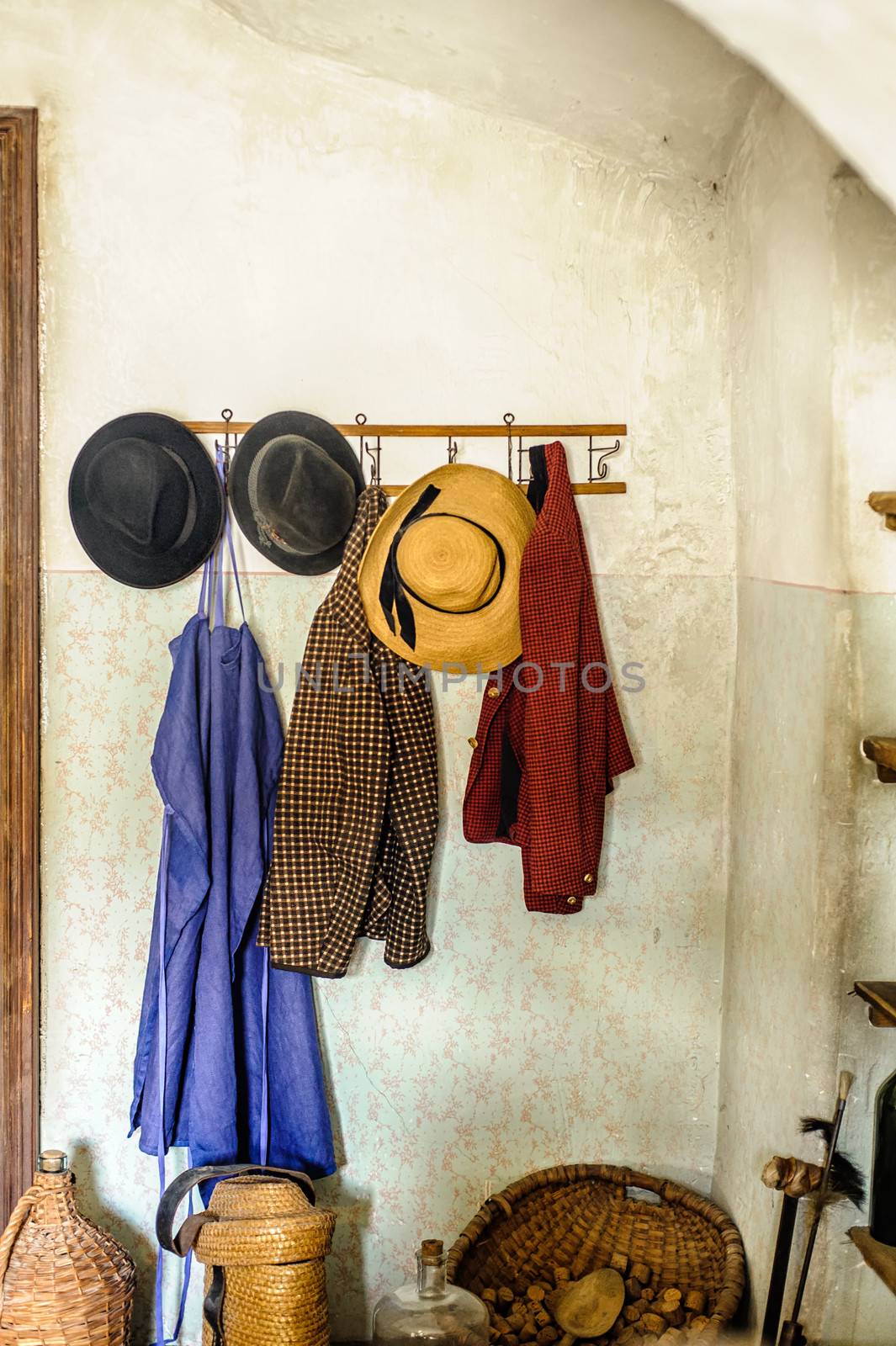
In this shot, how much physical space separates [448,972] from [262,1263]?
0.66 m

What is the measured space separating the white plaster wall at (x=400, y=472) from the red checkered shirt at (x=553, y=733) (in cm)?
11

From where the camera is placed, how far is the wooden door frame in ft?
7.72

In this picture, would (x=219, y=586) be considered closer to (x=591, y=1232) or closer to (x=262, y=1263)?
(x=262, y=1263)

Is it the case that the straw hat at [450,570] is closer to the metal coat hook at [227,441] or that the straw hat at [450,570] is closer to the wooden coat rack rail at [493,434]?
the wooden coat rack rail at [493,434]

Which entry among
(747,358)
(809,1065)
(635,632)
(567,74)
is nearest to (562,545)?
(635,632)

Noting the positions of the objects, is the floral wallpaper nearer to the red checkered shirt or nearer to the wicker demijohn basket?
the red checkered shirt

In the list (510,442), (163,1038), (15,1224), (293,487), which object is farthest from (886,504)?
(15,1224)

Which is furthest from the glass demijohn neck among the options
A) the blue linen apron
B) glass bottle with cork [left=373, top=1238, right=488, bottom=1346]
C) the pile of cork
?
the blue linen apron

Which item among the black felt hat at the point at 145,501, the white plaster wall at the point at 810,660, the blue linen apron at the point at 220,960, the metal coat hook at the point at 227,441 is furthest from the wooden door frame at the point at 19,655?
the white plaster wall at the point at 810,660

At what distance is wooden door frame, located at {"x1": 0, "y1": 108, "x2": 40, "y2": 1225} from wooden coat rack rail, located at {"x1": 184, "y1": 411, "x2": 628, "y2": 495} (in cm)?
36

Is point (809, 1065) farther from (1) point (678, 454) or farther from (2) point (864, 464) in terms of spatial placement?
(1) point (678, 454)

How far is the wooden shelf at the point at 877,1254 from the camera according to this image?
4.98ft

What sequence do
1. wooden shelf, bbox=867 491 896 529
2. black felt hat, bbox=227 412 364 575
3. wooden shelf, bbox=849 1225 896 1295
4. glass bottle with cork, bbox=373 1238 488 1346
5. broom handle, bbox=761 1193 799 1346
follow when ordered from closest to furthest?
wooden shelf, bbox=849 1225 896 1295 → wooden shelf, bbox=867 491 896 529 → broom handle, bbox=761 1193 799 1346 → glass bottle with cork, bbox=373 1238 488 1346 → black felt hat, bbox=227 412 364 575

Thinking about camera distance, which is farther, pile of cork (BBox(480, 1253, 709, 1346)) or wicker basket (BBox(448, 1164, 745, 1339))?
wicker basket (BBox(448, 1164, 745, 1339))
